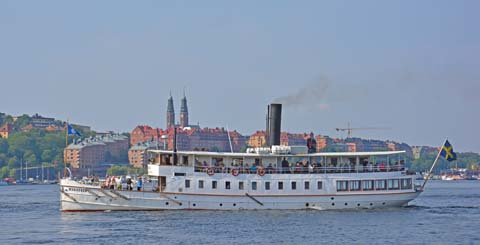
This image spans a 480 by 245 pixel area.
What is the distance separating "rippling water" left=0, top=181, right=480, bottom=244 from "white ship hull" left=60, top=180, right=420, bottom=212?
2.06 feet

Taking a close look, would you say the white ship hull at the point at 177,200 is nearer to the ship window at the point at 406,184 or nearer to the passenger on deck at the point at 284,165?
the passenger on deck at the point at 284,165

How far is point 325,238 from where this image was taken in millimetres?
52188

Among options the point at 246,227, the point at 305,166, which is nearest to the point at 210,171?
the point at 305,166

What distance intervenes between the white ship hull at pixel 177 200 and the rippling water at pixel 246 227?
0.63 m

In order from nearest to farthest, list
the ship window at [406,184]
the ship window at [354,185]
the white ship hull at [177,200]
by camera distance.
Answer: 1. the white ship hull at [177,200]
2. the ship window at [354,185]
3. the ship window at [406,184]

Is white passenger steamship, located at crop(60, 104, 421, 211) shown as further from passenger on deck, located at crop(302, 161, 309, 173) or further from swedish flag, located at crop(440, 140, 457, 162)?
swedish flag, located at crop(440, 140, 457, 162)

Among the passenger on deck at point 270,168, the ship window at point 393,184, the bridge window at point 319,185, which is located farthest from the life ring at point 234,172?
the ship window at point 393,184

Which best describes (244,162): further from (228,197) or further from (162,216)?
(162,216)

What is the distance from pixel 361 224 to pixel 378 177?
322 inches

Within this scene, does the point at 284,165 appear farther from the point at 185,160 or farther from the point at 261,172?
the point at 185,160

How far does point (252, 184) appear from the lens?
64.2 m

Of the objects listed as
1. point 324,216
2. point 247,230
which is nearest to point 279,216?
point 324,216

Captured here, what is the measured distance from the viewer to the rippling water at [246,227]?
51.8 metres

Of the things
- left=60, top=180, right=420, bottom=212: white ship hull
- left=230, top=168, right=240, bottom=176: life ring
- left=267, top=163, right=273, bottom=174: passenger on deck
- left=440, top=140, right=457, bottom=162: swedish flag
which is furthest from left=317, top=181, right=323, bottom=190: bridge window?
left=440, top=140, right=457, bottom=162: swedish flag
